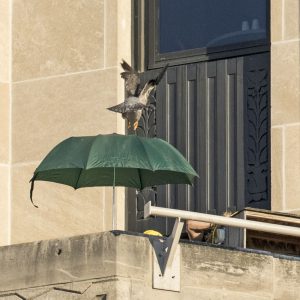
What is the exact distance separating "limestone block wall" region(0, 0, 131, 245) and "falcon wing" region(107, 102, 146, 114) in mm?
1725

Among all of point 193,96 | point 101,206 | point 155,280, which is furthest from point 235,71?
point 155,280

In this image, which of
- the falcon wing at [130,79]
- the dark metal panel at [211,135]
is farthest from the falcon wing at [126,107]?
the dark metal panel at [211,135]

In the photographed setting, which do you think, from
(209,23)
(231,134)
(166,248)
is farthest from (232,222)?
(209,23)

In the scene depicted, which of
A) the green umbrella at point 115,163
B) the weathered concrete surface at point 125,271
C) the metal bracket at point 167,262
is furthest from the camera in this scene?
the green umbrella at point 115,163

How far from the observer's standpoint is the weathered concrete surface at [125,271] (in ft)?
71.1

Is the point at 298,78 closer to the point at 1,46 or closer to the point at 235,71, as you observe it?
the point at 235,71

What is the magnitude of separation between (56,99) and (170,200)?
207 cm

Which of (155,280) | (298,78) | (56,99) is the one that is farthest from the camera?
(56,99)

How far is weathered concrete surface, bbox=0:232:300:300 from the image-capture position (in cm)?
2166

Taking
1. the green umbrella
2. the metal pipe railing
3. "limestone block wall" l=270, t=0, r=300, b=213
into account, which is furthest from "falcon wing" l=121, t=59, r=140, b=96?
the metal pipe railing

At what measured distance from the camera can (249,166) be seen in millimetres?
26188

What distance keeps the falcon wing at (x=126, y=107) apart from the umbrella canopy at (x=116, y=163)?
1.44 m

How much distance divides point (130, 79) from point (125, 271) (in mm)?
4993

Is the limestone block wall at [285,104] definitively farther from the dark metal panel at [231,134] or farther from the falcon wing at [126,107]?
the falcon wing at [126,107]
